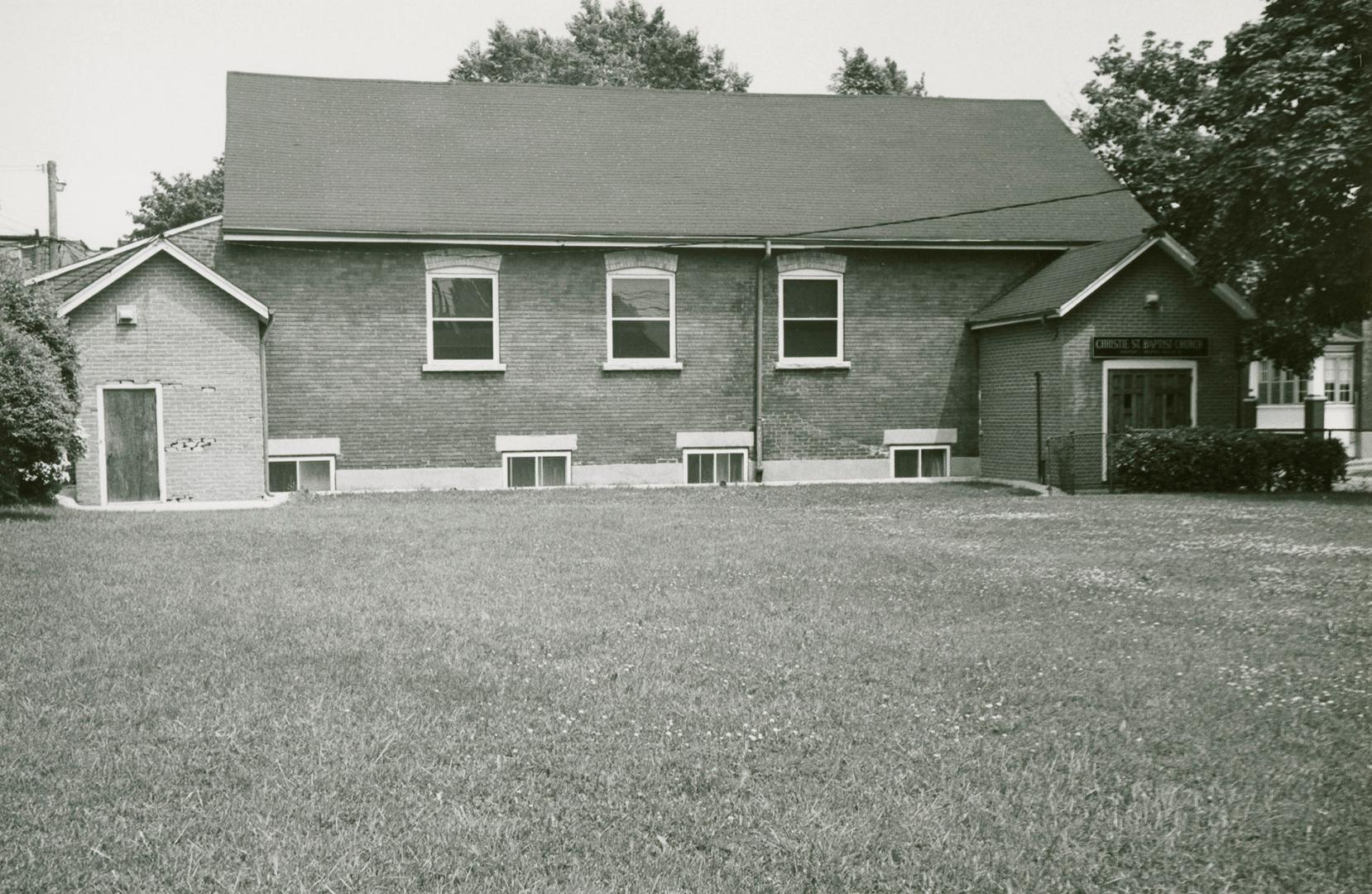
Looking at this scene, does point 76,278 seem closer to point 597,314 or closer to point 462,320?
point 462,320

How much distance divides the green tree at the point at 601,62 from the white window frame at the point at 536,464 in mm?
29652

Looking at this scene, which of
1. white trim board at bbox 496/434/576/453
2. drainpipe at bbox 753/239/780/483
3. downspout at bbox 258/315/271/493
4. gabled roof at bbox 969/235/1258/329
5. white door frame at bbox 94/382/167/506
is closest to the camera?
white door frame at bbox 94/382/167/506

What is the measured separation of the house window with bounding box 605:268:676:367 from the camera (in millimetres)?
23297

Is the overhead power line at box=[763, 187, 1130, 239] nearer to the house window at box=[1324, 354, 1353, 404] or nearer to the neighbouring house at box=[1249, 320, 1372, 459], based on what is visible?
the neighbouring house at box=[1249, 320, 1372, 459]

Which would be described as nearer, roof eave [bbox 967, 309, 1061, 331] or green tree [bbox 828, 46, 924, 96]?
roof eave [bbox 967, 309, 1061, 331]

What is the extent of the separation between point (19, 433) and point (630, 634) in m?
12.2

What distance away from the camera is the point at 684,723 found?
6.29 meters

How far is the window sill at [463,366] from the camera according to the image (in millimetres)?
22406

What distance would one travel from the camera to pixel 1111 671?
7.48 metres

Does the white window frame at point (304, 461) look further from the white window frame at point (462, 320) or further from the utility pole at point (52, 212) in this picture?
the utility pole at point (52, 212)

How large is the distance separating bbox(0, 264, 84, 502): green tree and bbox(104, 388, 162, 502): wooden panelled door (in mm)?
1066

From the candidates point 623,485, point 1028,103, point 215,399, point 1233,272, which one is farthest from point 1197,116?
point 215,399

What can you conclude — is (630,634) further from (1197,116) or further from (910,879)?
(1197,116)

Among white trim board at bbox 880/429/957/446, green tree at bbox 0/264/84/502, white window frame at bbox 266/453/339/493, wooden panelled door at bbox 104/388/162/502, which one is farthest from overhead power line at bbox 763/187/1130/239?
green tree at bbox 0/264/84/502
